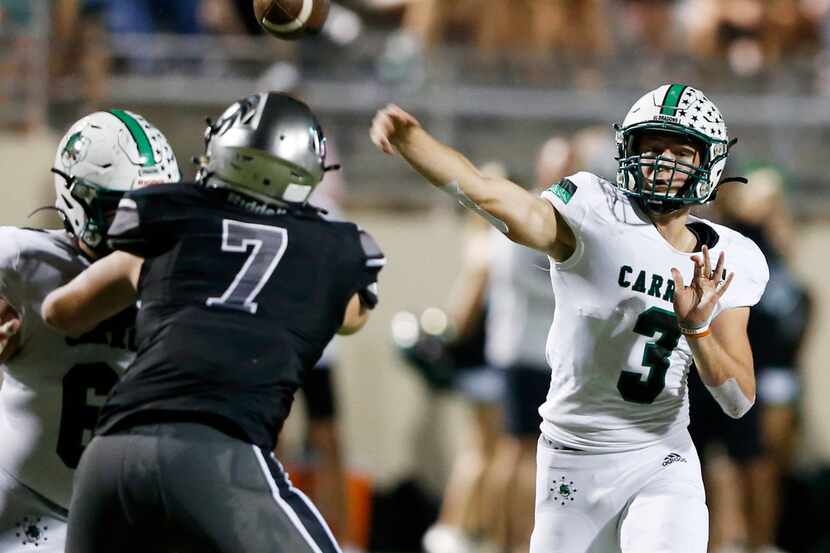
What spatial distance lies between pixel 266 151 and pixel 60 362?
0.93 m

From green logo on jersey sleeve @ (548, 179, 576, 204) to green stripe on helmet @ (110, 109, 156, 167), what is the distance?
1.16 metres

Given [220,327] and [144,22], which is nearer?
[220,327]

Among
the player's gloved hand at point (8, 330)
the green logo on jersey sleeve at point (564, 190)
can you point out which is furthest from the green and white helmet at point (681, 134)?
the player's gloved hand at point (8, 330)

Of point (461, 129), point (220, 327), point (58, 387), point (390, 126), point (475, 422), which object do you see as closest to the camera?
point (220, 327)

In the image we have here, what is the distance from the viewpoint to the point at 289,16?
4.34 m

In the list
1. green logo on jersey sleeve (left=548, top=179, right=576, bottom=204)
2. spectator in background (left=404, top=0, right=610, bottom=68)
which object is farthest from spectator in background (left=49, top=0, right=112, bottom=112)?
green logo on jersey sleeve (left=548, top=179, right=576, bottom=204)

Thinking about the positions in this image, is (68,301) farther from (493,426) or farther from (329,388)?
(493,426)

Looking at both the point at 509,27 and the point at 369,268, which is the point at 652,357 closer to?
the point at 369,268

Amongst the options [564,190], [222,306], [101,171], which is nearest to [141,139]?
[101,171]

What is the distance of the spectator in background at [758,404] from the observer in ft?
26.1

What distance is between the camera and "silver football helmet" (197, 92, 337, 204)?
3.71 m

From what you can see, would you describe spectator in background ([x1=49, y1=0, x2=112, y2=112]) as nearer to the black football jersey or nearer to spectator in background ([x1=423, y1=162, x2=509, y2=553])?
spectator in background ([x1=423, y1=162, x2=509, y2=553])

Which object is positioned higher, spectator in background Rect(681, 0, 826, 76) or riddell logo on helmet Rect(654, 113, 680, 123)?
spectator in background Rect(681, 0, 826, 76)

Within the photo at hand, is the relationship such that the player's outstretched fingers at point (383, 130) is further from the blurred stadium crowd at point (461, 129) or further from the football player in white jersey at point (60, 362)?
the blurred stadium crowd at point (461, 129)
